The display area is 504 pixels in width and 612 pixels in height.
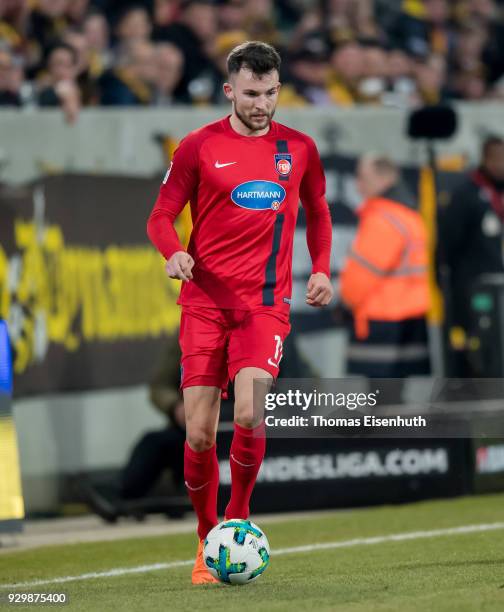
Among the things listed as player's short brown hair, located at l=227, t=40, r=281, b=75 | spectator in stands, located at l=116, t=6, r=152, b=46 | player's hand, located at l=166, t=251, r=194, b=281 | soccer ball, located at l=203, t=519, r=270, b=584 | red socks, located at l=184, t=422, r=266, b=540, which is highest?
spectator in stands, located at l=116, t=6, r=152, b=46

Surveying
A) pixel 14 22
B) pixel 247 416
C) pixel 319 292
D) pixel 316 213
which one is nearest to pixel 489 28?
pixel 14 22

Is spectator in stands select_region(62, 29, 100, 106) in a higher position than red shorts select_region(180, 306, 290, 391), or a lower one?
higher

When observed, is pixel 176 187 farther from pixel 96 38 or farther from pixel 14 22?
pixel 96 38

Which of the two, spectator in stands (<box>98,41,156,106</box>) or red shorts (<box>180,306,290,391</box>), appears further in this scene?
spectator in stands (<box>98,41,156,106</box>)

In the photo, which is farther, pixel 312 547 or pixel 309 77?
pixel 309 77

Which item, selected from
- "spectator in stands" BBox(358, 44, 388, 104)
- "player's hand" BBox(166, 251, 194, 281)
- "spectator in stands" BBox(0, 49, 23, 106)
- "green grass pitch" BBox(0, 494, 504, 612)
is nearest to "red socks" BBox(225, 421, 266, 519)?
"green grass pitch" BBox(0, 494, 504, 612)

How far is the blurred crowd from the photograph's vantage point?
11.7m

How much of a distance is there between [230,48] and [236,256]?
711 centimetres

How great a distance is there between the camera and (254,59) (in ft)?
22.1

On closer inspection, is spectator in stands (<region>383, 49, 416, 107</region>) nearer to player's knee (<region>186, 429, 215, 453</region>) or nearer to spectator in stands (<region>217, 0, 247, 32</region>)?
spectator in stands (<region>217, 0, 247, 32</region>)

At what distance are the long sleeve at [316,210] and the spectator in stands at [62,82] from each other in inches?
155

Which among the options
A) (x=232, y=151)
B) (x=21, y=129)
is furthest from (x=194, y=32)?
(x=232, y=151)

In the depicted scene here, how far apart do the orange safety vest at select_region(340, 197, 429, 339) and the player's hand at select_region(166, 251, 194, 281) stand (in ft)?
17.6

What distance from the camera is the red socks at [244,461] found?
6.83m
